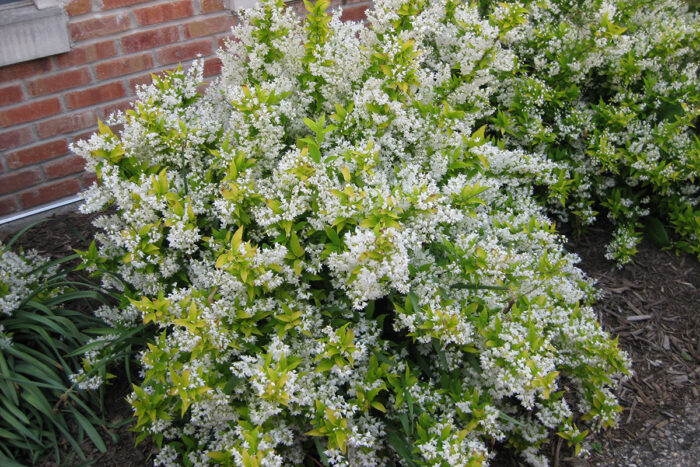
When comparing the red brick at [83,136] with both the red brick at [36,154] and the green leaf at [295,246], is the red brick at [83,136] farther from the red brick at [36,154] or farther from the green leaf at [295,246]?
the green leaf at [295,246]

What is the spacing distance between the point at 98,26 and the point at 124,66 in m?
0.28

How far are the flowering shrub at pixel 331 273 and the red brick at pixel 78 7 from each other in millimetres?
1224

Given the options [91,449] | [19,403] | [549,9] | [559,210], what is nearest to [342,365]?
[91,449]

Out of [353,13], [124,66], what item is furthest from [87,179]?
[353,13]

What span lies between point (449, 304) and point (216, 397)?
91 cm

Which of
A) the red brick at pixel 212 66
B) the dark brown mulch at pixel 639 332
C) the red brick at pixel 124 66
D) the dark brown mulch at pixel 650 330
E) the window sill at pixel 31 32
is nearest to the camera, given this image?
the dark brown mulch at pixel 639 332

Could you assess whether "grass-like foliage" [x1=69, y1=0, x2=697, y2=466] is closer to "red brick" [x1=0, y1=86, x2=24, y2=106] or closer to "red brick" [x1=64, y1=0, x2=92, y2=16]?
"red brick" [x1=64, y1=0, x2=92, y2=16]

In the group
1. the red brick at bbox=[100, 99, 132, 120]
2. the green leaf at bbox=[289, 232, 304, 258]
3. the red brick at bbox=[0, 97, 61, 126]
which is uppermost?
the red brick at bbox=[0, 97, 61, 126]

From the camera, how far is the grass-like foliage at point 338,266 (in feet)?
6.71

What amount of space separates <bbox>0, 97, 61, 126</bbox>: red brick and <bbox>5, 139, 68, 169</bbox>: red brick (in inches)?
7.0

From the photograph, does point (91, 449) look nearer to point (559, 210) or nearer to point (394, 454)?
point (394, 454)

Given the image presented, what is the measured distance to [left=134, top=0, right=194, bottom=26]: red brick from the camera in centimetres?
359

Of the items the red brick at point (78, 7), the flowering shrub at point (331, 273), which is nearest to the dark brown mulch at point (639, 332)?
the flowering shrub at point (331, 273)

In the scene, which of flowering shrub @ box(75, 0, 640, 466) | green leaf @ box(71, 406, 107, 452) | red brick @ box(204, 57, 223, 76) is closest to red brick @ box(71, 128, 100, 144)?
red brick @ box(204, 57, 223, 76)
